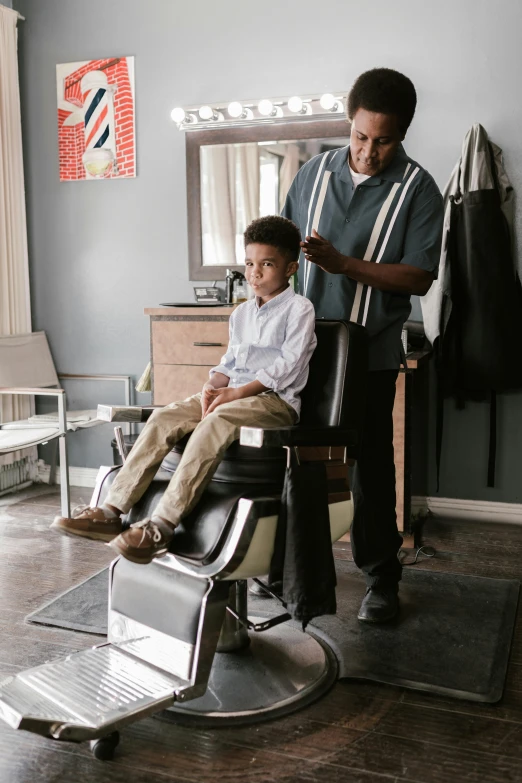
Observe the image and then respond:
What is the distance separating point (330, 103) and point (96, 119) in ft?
4.08

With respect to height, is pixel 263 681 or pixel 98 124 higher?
pixel 98 124

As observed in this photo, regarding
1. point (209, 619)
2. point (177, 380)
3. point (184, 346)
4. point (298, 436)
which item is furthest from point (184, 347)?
point (209, 619)

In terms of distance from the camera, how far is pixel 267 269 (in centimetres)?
197

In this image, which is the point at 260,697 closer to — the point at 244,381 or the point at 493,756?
the point at 493,756

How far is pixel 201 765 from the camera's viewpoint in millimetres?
1544

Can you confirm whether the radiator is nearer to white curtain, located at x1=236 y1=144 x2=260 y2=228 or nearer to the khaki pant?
white curtain, located at x1=236 y1=144 x2=260 y2=228

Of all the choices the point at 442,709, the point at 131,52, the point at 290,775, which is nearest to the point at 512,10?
the point at 131,52

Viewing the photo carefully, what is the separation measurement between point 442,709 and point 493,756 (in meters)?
0.20

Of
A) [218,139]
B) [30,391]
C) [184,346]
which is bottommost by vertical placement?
[30,391]

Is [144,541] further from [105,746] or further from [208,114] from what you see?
[208,114]

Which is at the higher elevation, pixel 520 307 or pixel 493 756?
pixel 520 307

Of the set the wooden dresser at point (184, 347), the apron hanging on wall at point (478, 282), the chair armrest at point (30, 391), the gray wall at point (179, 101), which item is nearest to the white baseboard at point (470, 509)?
the gray wall at point (179, 101)

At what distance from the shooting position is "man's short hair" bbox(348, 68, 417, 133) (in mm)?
1902

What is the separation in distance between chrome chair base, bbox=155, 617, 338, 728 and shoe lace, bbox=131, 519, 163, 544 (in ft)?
1.41
